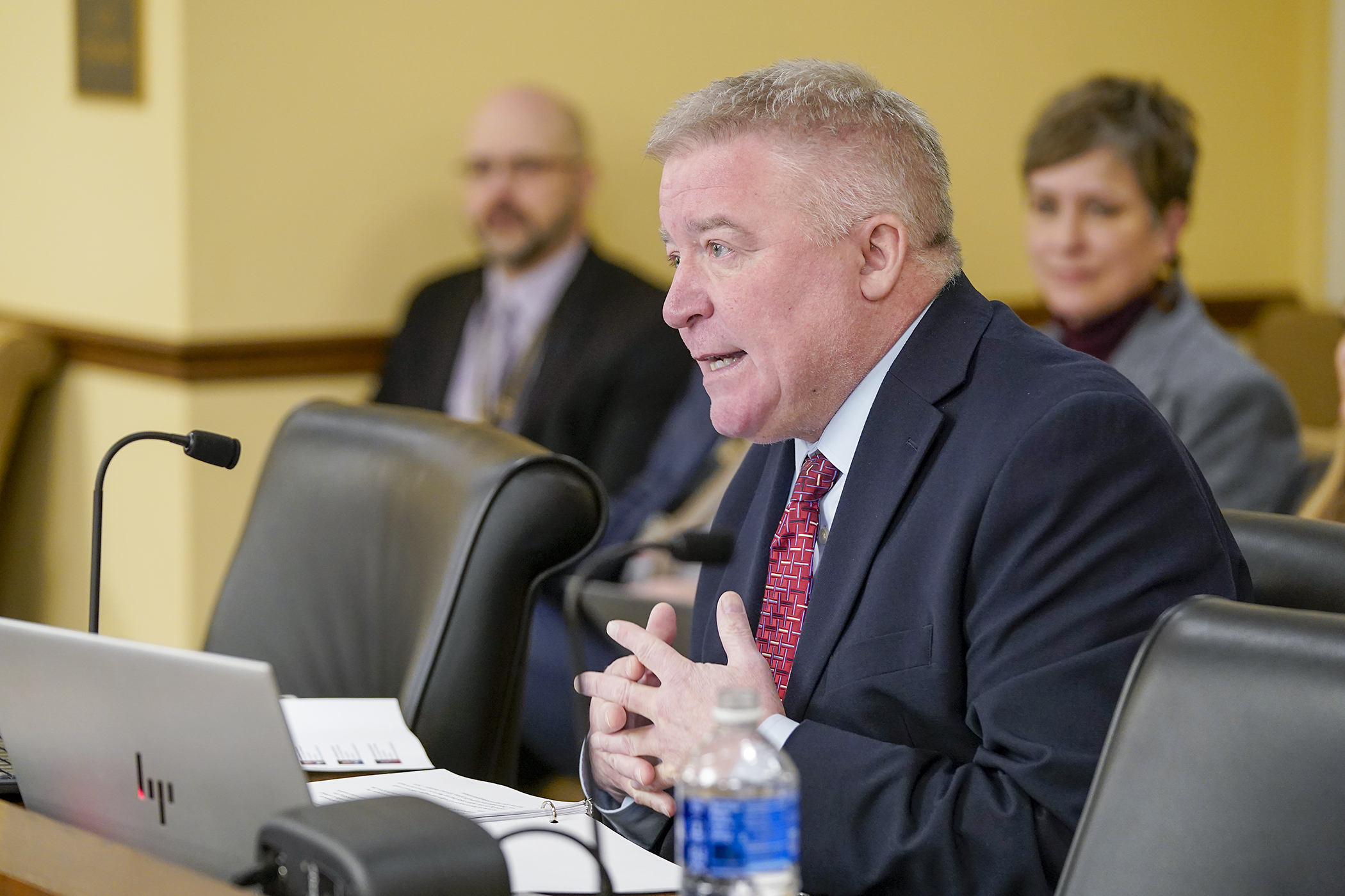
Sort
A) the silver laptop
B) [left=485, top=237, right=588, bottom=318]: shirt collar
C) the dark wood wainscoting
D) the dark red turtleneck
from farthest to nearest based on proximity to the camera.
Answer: [left=485, top=237, right=588, bottom=318]: shirt collar → the dark wood wainscoting → the dark red turtleneck → the silver laptop

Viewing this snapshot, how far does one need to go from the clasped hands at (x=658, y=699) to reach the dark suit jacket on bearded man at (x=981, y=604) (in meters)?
0.05

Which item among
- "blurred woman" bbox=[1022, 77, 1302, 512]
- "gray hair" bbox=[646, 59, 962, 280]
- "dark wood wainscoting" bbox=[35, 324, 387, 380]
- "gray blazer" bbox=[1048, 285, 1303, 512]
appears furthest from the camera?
"dark wood wainscoting" bbox=[35, 324, 387, 380]

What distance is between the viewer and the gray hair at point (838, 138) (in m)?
1.42

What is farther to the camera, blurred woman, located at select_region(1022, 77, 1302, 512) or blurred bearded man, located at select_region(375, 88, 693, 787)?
blurred bearded man, located at select_region(375, 88, 693, 787)

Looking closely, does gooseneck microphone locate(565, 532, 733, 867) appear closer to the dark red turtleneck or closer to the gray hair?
the gray hair

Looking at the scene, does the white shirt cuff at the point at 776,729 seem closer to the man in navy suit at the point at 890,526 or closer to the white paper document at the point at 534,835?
the man in navy suit at the point at 890,526

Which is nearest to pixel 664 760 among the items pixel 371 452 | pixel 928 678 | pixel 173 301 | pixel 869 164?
pixel 928 678

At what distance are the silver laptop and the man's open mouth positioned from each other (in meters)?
0.59

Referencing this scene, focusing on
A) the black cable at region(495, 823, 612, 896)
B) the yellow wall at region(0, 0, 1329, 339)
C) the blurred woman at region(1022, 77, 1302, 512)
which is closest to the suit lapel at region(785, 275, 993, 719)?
the black cable at region(495, 823, 612, 896)

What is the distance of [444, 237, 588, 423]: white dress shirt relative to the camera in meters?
3.56

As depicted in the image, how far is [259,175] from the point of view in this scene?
3.41m

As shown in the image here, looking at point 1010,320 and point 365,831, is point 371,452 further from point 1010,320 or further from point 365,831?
point 365,831

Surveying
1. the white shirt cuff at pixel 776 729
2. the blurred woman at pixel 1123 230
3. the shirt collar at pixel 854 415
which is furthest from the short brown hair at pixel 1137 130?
the white shirt cuff at pixel 776 729

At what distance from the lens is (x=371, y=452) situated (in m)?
1.87
